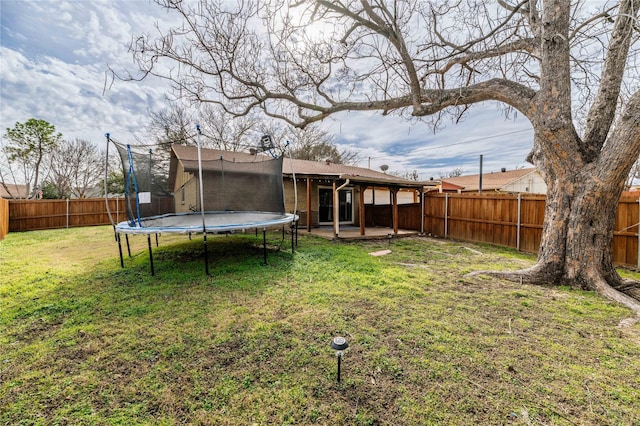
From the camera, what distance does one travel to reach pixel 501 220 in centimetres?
806

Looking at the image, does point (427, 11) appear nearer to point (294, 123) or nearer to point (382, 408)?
point (294, 123)

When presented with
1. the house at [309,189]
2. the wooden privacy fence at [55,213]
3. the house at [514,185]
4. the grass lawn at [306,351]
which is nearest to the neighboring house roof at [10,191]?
the wooden privacy fence at [55,213]

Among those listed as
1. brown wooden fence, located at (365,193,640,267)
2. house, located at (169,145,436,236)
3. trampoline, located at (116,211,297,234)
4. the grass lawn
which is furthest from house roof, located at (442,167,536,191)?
the grass lawn

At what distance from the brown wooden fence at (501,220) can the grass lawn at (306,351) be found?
3.66m

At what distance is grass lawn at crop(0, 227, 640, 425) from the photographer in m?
1.71

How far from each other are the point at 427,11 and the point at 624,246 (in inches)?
262

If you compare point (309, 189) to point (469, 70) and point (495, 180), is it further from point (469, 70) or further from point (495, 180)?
point (495, 180)

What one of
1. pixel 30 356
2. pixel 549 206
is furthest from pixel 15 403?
pixel 549 206

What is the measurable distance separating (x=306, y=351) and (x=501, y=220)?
8170 millimetres

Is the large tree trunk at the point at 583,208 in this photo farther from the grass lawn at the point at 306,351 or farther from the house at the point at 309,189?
the house at the point at 309,189

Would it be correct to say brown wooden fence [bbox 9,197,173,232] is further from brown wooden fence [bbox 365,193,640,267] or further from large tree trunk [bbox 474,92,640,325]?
large tree trunk [bbox 474,92,640,325]

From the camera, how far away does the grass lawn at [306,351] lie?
1709 millimetres

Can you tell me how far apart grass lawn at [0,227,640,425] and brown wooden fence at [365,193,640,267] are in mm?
3661

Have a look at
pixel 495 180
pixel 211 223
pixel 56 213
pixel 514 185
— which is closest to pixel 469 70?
pixel 211 223
